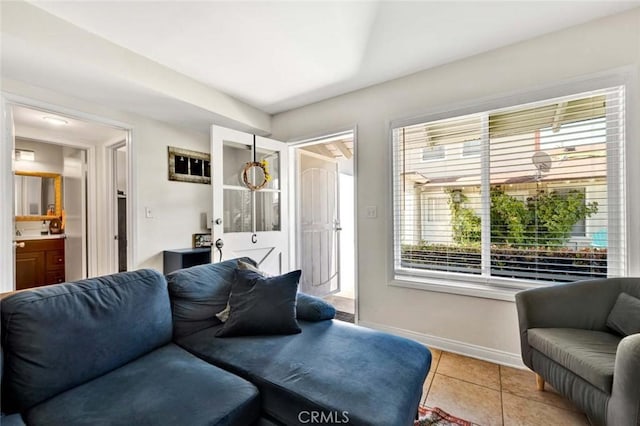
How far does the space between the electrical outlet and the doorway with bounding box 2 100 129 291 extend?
9.02 ft

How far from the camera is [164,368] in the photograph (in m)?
1.26

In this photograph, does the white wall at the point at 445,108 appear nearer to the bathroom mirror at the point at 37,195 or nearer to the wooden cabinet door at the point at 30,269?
the bathroom mirror at the point at 37,195

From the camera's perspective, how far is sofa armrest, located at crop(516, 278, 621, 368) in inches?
66.9

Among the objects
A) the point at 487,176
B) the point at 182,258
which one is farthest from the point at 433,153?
the point at 182,258

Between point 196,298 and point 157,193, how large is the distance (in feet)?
5.79

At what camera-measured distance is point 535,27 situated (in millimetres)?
1938

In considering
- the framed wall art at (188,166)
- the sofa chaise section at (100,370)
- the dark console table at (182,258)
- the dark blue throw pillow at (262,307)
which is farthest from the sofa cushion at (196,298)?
the framed wall art at (188,166)

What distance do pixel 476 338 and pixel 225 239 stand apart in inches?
93.2

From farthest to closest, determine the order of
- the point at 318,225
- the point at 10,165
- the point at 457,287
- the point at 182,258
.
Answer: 1. the point at 318,225
2. the point at 182,258
3. the point at 457,287
4. the point at 10,165

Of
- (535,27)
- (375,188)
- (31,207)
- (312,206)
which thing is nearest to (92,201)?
(31,207)

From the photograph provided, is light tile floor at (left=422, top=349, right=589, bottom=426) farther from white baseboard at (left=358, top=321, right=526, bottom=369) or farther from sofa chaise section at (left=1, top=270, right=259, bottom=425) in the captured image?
sofa chaise section at (left=1, top=270, right=259, bottom=425)

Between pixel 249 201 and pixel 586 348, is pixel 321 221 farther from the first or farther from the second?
pixel 586 348

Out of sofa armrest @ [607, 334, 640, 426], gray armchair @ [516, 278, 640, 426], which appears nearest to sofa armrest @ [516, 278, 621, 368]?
gray armchair @ [516, 278, 640, 426]

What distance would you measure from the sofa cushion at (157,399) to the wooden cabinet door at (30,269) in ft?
12.0
